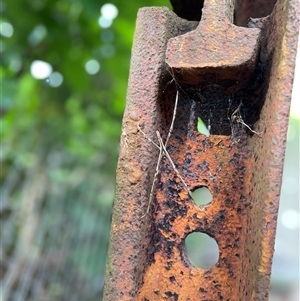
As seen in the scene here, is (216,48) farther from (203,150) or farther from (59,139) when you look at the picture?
(59,139)

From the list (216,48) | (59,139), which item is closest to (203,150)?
(216,48)

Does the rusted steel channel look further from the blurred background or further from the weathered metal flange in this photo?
the blurred background

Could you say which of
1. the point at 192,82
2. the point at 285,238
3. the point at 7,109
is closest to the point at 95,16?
the point at 7,109

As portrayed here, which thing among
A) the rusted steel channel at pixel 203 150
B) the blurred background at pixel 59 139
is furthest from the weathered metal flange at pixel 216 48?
the blurred background at pixel 59 139

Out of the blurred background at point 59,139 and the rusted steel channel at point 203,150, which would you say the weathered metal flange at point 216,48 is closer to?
the rusted steel channel at point 203,150

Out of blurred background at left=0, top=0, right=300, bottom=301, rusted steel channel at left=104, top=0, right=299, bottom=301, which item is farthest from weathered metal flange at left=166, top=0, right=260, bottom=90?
blurred background at left=0, top=0, right=300, bottom=301

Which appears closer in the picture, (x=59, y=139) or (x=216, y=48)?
(x=216, y=48)
